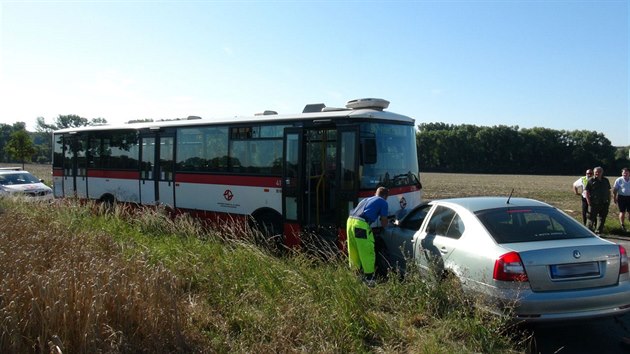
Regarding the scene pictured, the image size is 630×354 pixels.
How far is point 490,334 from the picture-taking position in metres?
→ 4.68

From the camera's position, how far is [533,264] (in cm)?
509

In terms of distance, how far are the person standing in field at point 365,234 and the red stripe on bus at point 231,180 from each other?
3.39m

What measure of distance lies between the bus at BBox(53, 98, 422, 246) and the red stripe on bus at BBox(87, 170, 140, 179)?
0.22ft

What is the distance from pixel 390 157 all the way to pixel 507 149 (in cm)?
10760

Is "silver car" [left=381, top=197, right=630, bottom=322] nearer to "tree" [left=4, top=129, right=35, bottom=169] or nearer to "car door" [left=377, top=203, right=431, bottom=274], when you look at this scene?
"car door" [left=377, top=203, right=431, bottom=274]

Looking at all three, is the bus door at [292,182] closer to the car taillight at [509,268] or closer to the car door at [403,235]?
the car door at [403,235]

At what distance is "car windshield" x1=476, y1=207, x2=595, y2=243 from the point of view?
5.61 metres

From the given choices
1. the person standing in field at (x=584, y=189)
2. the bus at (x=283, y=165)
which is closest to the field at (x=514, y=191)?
the person standing in field at (x=584, y=189)

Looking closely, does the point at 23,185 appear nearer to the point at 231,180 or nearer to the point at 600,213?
the point at 231,180

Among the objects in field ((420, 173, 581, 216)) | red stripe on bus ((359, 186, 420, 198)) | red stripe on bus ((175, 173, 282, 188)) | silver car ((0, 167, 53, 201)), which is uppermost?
red stripe on bus ((175, 173, 282, 188))

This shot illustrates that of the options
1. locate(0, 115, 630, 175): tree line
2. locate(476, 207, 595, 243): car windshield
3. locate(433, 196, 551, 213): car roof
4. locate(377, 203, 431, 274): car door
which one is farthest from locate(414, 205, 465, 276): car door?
locate(0, 115, 630, 175): tree line

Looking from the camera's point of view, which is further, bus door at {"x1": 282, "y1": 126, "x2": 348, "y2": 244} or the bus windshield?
bus door at {"x1": 282, "y1": 126, "x2": 348, "y2": 244}

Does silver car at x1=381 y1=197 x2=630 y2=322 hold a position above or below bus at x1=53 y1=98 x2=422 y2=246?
below

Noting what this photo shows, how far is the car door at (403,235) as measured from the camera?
7.21m
